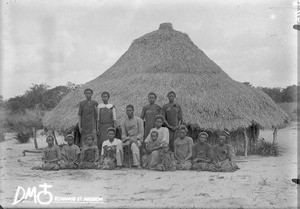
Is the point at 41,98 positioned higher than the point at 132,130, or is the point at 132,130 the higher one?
the point at 41,98

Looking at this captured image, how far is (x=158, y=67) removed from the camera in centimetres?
1072

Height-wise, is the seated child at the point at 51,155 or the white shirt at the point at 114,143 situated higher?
the white shirt at the point at 114,143

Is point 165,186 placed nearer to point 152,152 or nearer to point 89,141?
point 152,152

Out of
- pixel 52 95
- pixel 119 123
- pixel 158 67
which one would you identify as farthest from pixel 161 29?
pixel 52 95

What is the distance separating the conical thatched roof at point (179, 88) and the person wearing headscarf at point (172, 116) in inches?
22.5

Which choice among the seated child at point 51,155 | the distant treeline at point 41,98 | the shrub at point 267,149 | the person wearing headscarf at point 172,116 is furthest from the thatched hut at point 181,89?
the distant treeline at point 41,98

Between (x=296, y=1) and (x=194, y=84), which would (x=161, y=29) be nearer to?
(x=194, y=84)

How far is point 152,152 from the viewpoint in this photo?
788 cm

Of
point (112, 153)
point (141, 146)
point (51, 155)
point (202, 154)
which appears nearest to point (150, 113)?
point (141, 146)

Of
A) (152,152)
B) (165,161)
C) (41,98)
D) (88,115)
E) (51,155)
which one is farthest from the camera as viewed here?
(41,98)

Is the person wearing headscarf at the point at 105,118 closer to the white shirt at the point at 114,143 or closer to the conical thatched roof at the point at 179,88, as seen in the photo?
the white shirt at the point at 114,143

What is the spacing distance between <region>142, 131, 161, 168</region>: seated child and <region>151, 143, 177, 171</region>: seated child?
0.08 meters

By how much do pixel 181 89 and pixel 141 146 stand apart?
205 centimetres

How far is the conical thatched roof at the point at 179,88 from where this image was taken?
9.45 metres
